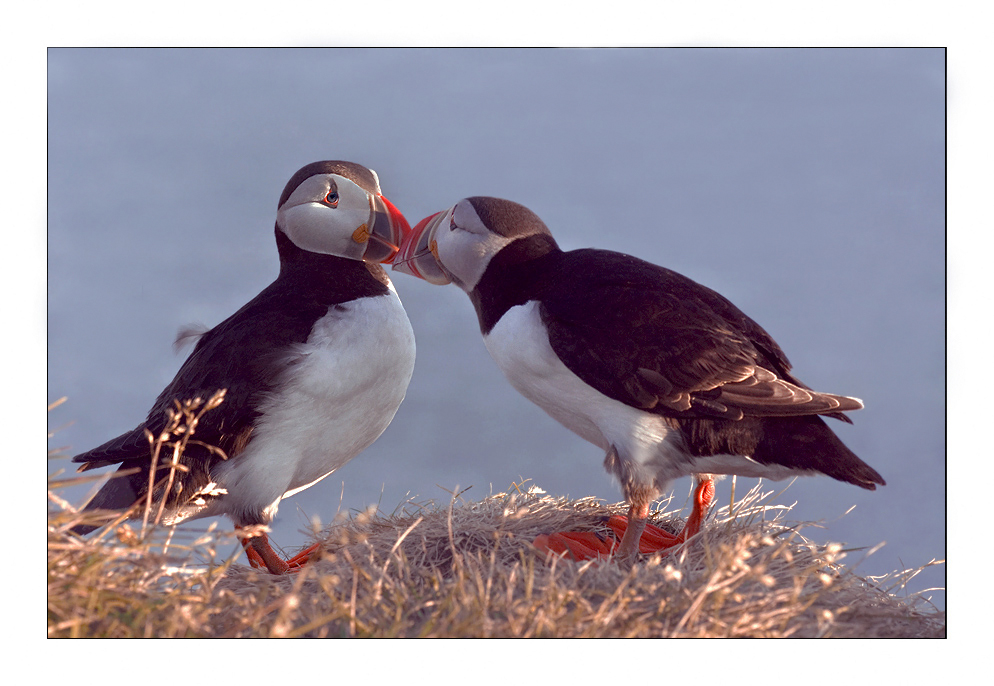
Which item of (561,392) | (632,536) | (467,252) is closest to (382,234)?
(467,252)

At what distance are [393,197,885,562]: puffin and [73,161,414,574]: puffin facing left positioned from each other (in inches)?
18.3

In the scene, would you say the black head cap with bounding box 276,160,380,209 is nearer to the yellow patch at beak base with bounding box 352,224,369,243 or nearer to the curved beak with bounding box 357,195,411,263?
the curved beak with bounding box 357,195,411,263

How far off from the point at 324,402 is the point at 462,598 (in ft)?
3.87

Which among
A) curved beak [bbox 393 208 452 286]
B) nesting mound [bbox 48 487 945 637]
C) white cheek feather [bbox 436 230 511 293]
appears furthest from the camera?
curved beak [bbox 393 208 452 286]

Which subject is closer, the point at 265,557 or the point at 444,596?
the point at 444,596

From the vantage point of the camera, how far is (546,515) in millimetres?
3875

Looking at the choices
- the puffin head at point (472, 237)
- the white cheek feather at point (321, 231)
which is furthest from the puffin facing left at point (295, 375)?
the puffin head at point (472, 237)

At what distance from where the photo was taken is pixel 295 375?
3.60 metres

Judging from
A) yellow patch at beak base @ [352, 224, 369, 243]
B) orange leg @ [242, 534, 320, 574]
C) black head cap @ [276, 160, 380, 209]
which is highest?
black head cap @ [276, 160, 380, 209]

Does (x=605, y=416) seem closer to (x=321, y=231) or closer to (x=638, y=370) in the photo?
(x=638, y=370)

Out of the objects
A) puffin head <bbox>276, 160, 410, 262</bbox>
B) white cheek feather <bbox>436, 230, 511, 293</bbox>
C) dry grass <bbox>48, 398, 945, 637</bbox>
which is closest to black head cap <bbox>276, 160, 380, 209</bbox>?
puffin head <bbox>276, 160, 410, 262</bbox>

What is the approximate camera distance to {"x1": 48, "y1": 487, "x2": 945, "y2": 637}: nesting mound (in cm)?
270
